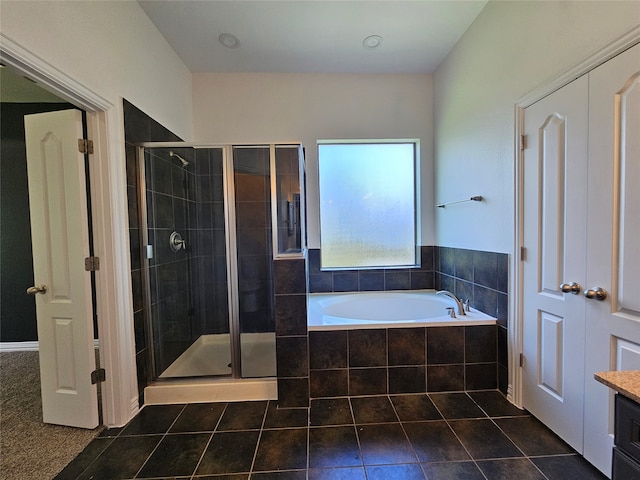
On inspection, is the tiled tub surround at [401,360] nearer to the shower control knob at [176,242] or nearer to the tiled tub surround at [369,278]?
the tiled tub surround at [369,278]

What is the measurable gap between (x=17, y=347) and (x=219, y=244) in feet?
8.55

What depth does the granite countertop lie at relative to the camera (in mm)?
674

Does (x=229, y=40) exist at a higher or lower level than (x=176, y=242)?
higher

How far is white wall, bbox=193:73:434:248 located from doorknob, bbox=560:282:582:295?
6.74 feet

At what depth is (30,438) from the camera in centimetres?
165

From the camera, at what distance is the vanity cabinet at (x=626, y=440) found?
66 centimetres

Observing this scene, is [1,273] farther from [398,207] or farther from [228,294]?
[398,207]

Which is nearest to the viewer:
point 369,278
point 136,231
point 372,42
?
point 136,231

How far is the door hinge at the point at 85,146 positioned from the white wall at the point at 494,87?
2.68 metres

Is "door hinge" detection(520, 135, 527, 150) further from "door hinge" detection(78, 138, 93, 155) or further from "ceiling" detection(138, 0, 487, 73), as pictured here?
"door hinge" detection(78, 138, 93, 155)

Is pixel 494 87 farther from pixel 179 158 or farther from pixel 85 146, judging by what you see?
pixel 85 146

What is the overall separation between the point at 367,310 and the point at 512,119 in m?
2.01

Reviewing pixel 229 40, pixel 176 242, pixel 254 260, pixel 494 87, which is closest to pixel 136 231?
pixel 176 242

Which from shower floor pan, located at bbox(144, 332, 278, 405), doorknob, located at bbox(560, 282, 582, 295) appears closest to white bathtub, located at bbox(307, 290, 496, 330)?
shower floor pan, located at bbox(144, 332, 278, 405)
